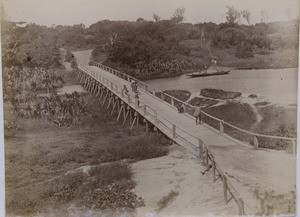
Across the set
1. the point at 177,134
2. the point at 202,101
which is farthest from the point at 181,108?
the point at 177,134

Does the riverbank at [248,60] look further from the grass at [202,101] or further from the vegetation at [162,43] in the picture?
the grass at [202,101]

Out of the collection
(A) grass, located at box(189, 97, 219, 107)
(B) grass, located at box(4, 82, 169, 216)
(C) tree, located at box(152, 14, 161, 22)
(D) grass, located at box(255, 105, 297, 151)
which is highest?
(C) tree, located at box(152, 14, 161, 22)

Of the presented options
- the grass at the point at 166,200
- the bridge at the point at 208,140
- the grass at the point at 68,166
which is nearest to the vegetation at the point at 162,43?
the bridge at the point at 208,140

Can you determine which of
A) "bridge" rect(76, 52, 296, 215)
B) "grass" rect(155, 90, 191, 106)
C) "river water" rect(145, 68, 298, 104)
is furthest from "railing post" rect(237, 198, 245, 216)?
"grass" rect(155, 90, 191, 106)

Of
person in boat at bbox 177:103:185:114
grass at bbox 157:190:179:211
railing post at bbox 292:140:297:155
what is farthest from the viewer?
person in boat at bbox 177:103:185:114

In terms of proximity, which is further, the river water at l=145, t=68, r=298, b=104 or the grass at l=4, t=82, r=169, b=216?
the river water at l=145, t=68, r=298, b=104

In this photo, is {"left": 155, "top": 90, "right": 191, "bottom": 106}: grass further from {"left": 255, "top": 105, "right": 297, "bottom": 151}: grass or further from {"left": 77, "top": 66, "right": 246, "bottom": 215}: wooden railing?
{"left": 255, "top": 105, "right": 297, "bottom": 151}: grass

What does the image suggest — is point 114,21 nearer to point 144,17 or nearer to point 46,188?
point 144,17

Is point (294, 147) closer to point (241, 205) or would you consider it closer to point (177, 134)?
point (241, 205)
